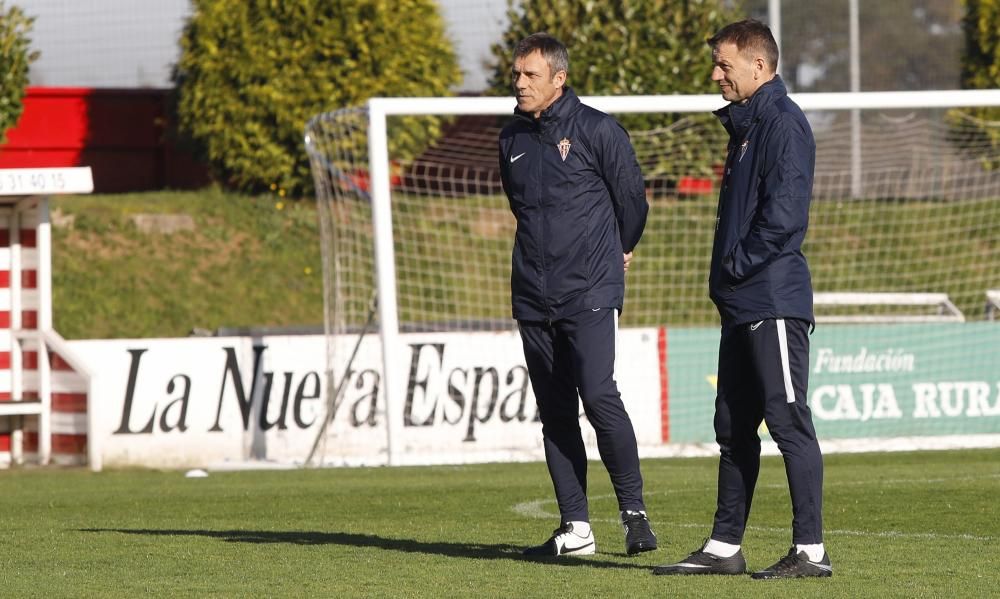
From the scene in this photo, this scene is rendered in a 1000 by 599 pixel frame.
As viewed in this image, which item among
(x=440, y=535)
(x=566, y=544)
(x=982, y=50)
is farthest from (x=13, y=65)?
(x=566, y=544)

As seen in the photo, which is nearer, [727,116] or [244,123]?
[727,116]

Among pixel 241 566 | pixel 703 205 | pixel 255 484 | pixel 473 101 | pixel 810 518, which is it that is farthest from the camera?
pixel 703 205

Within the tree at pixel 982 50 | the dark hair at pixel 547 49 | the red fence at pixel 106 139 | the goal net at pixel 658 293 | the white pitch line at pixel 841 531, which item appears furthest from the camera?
the tree at pixel 982 50

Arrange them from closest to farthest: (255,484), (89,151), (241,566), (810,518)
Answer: (810,518)
(241,566)
(255,484)
(89,151)

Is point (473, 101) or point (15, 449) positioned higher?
point (473, 101)

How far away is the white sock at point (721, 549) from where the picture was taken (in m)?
5.82

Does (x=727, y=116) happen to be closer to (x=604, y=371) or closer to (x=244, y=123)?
(x=604, y=371)

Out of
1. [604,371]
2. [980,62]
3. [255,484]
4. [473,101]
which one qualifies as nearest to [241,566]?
[604,371]

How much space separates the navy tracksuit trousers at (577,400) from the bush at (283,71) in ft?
44.2

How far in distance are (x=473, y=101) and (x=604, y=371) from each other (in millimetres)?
7640

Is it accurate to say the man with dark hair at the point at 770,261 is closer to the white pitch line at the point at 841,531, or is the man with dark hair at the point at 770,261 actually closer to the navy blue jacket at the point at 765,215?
the navy blue jacket at the point at 765,215

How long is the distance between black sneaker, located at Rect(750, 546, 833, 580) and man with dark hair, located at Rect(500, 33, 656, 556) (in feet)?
2.21

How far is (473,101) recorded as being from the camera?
44.7 ft

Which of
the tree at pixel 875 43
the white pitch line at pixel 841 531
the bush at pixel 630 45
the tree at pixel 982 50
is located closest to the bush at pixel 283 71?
the bush at pixel 630 45
